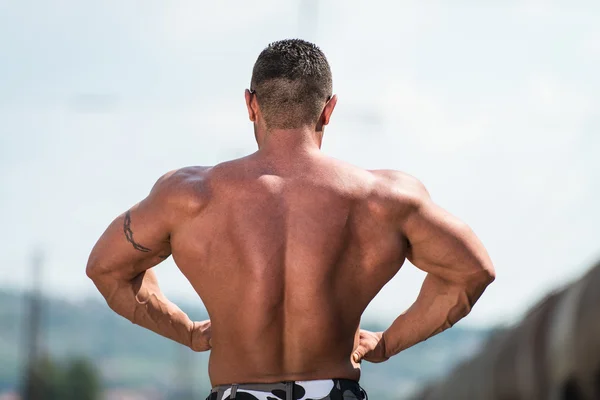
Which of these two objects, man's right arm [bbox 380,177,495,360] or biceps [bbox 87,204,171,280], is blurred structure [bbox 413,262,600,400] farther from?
biceps [bbox 87,204,171,280]

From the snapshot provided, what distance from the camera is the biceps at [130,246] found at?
716 centimetres

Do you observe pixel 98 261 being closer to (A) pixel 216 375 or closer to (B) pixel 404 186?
(A) pixel 216 375

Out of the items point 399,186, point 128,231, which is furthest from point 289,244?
point 128,231

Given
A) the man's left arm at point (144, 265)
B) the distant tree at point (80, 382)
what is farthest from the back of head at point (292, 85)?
the distant tree at point (80, 382)

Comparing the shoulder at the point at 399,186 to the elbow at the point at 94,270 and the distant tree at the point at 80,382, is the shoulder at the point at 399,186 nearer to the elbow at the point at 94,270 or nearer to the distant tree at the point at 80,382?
the elbow at the point at 94,270

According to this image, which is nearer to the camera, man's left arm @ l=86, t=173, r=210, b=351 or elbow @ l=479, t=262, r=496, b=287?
man's left arm @ l=86, t=173, r=210, b=351

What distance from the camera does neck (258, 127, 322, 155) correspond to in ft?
23.1

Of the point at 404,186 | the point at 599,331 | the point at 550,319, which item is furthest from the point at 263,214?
the point at 550,319

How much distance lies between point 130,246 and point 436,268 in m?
1.41

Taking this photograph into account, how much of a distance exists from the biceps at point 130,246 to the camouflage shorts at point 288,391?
742mm

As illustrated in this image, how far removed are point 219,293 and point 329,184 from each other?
26.9 inches

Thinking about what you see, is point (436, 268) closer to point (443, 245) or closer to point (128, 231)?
point (443, 245)

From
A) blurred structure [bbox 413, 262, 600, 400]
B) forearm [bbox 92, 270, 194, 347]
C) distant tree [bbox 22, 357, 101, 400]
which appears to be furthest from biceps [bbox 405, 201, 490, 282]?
distant tree [bbox 22, 357, 101, 400]

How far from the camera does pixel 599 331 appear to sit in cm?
1366
